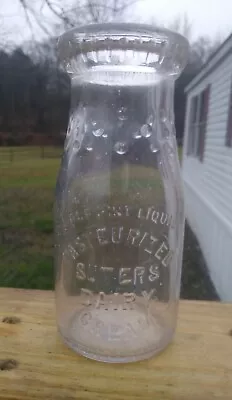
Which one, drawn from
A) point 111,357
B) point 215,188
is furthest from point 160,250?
point 215,188

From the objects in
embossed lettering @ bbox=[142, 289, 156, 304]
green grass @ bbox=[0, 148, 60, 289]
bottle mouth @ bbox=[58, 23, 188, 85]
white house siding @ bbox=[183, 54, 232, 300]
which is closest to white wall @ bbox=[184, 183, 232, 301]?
white house siding @ bbox=[183, 54, 232, 300]

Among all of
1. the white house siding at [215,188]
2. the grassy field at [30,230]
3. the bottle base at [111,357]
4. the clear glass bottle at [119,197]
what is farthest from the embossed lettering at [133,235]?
the white house siding at [215,188]

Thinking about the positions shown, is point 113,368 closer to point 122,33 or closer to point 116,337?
point 116,337

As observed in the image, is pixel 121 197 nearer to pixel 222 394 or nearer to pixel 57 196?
pixel 57 196

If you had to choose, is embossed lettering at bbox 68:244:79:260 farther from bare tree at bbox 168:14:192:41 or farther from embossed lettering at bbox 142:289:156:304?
bare tree at bbox 168:14:192:41

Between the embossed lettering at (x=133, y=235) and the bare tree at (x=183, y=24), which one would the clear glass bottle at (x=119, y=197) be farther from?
the bare tree at (x=183, y=24)

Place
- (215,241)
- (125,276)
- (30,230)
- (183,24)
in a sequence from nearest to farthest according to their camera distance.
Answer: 1. (125,276)
2. (183,24)
3. (30,230)
4. (215,241)

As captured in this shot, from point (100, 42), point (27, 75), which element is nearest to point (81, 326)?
point (100, 42)
